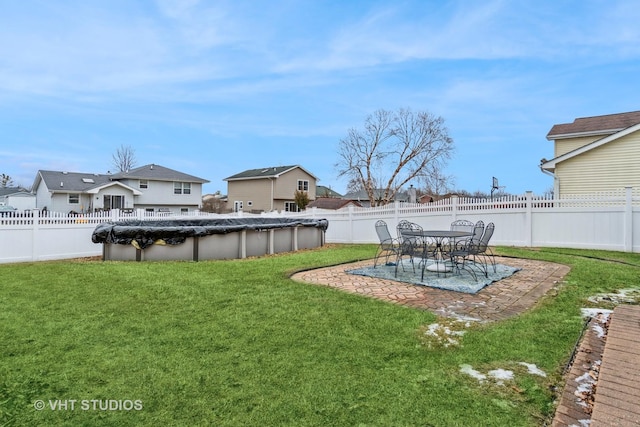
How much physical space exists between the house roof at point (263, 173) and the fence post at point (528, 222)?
1061 inches

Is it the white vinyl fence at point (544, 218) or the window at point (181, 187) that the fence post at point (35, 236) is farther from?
the window at point (181, 187)

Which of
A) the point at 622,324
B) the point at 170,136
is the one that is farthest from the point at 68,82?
the point at 622,324

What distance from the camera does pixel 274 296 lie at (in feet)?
16.6

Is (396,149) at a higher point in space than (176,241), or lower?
higher

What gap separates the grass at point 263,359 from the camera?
7.37 ft

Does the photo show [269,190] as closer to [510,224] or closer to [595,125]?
[595,125]

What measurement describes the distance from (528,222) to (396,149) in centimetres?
2015

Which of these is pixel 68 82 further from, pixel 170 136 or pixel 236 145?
pixel 236 145

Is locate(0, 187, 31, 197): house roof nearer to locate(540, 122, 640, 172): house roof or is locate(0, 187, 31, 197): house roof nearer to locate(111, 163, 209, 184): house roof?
locate(111, 163, 209, 184): house roof

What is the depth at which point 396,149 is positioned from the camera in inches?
1192

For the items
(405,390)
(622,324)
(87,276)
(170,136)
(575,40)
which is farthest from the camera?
(170,136)

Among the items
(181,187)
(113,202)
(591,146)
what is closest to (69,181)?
(113,202)

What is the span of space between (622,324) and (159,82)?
19.0 metres

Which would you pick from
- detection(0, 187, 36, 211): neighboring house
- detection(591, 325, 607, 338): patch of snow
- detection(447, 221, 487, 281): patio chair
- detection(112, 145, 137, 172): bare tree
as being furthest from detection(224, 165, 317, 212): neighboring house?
detection(591, 325, 607, 338): patch of snow
